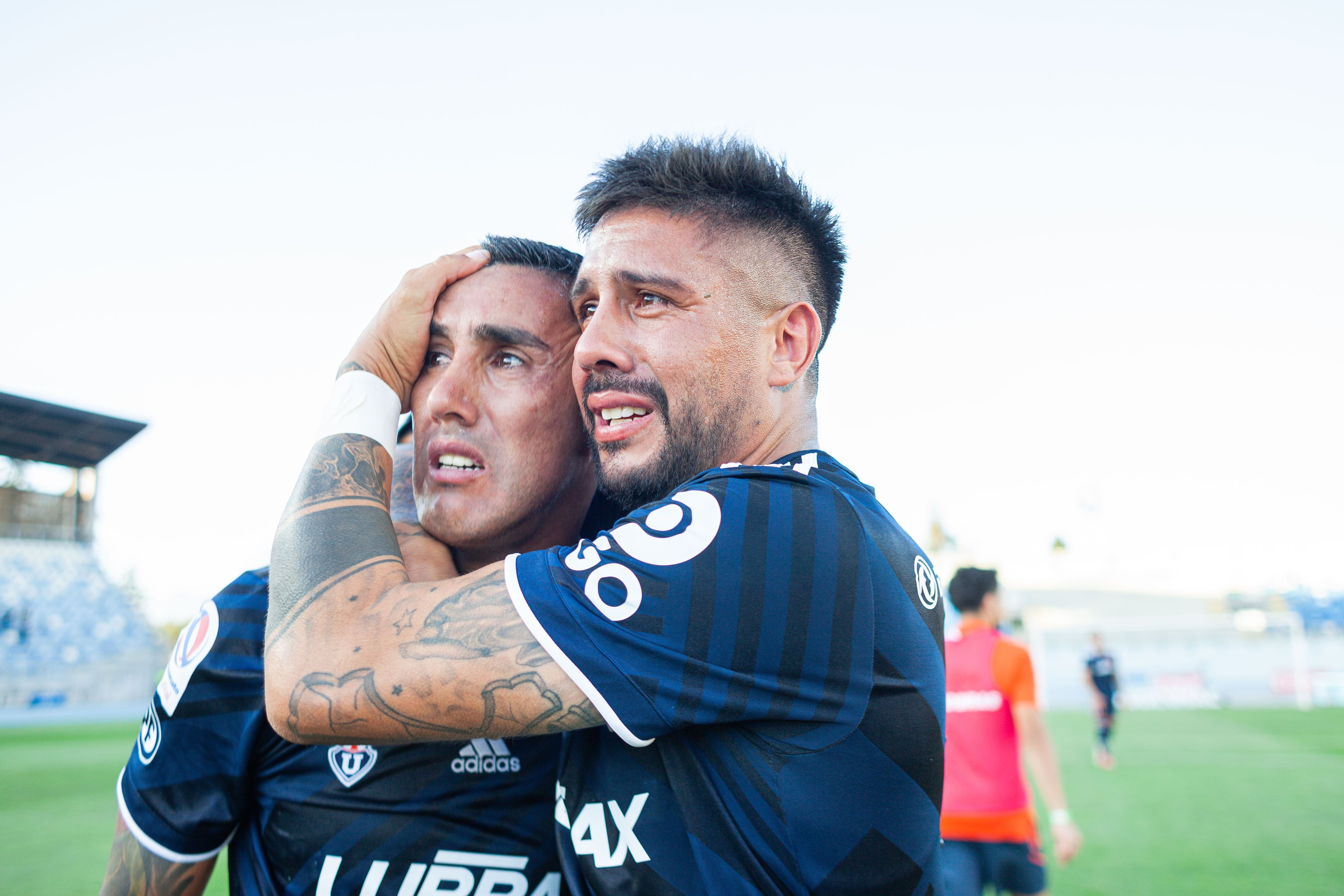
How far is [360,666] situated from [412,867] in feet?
2.40

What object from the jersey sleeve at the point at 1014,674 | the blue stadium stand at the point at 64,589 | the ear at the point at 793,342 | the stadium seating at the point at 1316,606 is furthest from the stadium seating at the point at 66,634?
the stadium seating at the point at 1316,606

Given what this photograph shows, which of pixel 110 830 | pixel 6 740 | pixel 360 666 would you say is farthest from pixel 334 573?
pixel 6 740

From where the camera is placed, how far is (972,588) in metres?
6.49

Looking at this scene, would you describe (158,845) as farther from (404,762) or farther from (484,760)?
(484,760)

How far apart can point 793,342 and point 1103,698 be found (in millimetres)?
16624

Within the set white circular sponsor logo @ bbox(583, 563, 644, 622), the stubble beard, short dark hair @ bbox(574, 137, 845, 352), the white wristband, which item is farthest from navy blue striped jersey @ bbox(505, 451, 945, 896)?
short dark hair @ bbox(574, 137, 845, 352)

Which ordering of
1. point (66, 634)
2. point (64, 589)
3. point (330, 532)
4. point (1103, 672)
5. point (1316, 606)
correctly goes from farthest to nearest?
point (1316, 606)
point (64, 589)
point (66, 634)
point (1103, 672)
point (330, 532)

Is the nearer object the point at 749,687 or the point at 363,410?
the point at 749,687

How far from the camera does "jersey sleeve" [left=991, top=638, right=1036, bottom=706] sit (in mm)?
5852

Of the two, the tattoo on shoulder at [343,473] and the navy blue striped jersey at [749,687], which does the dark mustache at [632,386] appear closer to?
the navy blue striped jersey at [749,687]

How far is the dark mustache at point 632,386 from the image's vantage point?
190cm

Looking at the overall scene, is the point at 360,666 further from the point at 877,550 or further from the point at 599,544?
the point at 877,550

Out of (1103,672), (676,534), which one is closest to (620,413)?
(676,534)

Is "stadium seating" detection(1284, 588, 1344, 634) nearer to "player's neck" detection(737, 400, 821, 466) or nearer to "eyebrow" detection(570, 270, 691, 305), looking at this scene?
"player's neck" detection(737, 400, 821, 466)
